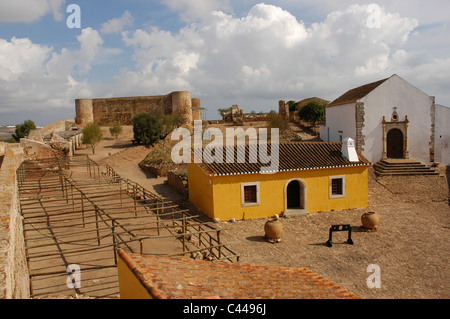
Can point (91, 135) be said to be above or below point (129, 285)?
above

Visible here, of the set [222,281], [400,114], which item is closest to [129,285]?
[222,281]

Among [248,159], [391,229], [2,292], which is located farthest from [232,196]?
[2,292]

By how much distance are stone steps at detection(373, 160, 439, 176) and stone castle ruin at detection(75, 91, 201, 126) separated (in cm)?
2650

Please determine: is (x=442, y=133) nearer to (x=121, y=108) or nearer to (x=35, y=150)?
(x=35, y=150)

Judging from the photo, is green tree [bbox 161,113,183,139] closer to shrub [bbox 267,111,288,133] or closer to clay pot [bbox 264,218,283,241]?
shrub [bbox 267,111,288,133]

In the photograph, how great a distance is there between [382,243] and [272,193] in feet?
17.1

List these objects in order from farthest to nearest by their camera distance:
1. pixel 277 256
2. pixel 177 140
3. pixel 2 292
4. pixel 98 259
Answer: pixel 177 140 < pixel 277 256 < pixel 98 259 < pixel 2 292

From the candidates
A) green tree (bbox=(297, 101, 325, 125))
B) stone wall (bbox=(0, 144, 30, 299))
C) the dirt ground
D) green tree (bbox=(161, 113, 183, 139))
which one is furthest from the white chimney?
green tree (bbox=(161, 113, 183, 139))

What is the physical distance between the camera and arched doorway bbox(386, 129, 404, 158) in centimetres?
2364

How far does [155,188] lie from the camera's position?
21.8 m

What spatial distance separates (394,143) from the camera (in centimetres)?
2373
